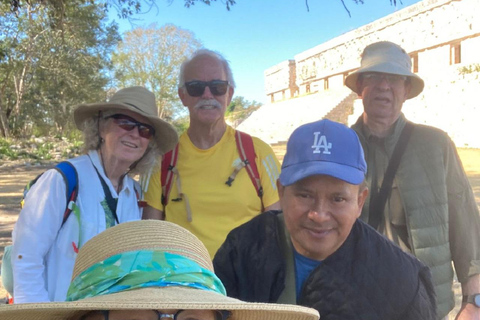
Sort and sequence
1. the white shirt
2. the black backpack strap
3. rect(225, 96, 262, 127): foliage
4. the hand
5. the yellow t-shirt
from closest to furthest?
the white shirt, the hand, the black backpack strap, the yellow t-shirt, rect(225, 96, 262, 127): foliage

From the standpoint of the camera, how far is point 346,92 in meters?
30.7

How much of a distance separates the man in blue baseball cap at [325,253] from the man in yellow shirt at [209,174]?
2.81 feet

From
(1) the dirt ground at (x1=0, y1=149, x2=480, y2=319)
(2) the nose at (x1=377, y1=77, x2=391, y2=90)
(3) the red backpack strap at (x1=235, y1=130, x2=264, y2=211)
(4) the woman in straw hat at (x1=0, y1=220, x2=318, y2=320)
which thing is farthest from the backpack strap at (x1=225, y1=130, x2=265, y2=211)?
(1) the dirt ground at (x1=0, y1=149, x2=480, y2=319)

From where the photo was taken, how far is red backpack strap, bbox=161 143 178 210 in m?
2.59

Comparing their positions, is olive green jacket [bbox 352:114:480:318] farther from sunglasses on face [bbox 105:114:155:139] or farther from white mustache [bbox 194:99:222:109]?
sunglasses on face [bbox 105:114:155:139]

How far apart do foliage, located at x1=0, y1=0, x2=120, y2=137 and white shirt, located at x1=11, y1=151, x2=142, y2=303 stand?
61.3 feet

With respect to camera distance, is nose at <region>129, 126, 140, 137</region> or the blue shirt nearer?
the blue shirt

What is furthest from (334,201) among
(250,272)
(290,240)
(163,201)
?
(163,201)

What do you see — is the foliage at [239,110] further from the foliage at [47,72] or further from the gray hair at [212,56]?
the gray hair at [212,56]

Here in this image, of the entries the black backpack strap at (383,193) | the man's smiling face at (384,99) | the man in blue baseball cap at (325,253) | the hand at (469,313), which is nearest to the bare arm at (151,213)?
the man in blue baseball cap at (325,253)

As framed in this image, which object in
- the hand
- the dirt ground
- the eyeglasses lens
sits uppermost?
the eyeglasses lens

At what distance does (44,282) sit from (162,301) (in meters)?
1.27

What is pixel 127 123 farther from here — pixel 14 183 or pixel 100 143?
pixel 14 183

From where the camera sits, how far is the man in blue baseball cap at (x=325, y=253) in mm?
1492
